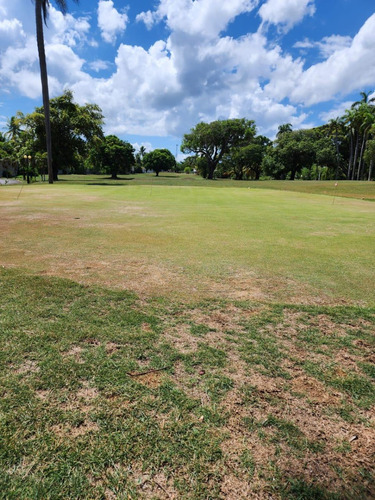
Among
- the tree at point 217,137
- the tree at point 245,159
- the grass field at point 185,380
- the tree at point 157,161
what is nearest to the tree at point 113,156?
the tree at point 217,137

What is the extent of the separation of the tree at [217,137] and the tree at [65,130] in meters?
21.3

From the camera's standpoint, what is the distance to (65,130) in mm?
37469

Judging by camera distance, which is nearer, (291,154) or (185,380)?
(185,380)

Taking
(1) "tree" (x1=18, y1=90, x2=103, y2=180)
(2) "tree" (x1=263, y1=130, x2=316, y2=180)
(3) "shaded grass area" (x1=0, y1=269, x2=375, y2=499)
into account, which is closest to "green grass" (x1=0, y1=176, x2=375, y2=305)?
(3) "shaded grass area" (x1=0, y1=269, x2=375, y2=499)

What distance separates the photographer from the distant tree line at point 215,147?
37.6 metres

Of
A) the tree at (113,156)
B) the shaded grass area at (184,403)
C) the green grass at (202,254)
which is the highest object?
the tree at (113,156)

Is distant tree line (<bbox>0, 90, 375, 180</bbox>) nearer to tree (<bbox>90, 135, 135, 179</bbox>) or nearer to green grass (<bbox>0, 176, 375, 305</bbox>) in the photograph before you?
tree (<bbox>90, 135, 135, 179</bbox>)

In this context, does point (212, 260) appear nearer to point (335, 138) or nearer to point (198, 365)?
point (198, 365)

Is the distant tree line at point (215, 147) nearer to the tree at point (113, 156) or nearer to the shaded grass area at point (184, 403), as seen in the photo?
the tree at point (113, 156)

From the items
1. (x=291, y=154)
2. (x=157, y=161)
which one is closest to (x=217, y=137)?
(x=291, y=154)

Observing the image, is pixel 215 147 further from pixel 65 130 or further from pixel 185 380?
pixel 185 380

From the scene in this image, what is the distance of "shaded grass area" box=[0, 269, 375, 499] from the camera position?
5.10 ft

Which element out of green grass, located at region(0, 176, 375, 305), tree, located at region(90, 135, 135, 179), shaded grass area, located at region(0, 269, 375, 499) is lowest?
shaded grass area, located at region(0, 269, 375, 499)

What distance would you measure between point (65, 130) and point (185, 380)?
42.0m
